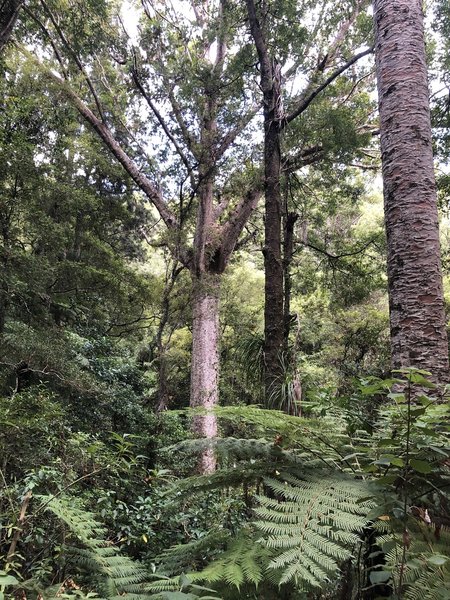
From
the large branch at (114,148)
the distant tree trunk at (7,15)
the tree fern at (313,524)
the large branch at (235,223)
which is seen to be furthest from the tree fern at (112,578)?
the large branch at (235,223)

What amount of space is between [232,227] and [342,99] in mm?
3923

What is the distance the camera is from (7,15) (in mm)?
5586

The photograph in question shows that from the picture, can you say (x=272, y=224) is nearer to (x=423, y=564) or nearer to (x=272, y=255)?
(x=272, y=255)

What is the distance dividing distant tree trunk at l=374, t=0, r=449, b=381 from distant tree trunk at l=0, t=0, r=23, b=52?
5.10 meters

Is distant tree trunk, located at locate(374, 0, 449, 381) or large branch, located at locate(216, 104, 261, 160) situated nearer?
distant tree trunk, located at locate(374, 0, 449, 381)

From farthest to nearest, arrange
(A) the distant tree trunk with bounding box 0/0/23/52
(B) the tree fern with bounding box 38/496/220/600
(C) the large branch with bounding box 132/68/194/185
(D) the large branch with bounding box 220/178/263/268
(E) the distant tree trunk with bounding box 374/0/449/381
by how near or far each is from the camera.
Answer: (D) the large branch with bounding box 220/178/263/268, (C) the large branch with bounding box 132/68/194/185, (A) the distant tree trunk with bounding box 0/0/23/52, (E) the distant tree trunk with bounding box 374/0/449/381, (B) the tree fern with bounding box 38/496/220/600

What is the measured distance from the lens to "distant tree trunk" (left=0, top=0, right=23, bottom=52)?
17.9ft

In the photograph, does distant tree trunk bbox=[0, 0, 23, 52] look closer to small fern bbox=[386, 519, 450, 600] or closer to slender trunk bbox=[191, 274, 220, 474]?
slender trunk bbox=[191, 274, 220, 474]

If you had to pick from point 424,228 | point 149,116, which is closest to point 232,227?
point 149,116

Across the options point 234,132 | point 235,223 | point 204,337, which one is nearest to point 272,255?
point 204,337

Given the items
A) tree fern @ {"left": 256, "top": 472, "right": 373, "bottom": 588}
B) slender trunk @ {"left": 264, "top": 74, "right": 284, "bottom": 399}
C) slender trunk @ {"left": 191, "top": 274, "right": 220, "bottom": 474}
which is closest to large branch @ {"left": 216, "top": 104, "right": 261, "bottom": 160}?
slender trunk @ {"left": 191, "top": 274, "right": 220, "bottom": 474}

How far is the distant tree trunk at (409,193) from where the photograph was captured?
1995 millimetres

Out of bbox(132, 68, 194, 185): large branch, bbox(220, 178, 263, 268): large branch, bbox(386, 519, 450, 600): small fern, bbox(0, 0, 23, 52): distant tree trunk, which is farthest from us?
bbox(220, 178, 263, 268): large branch

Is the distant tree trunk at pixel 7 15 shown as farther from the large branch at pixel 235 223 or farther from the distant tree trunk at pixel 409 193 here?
the large branch at pixel 235 223
